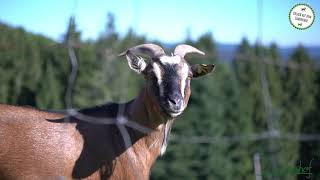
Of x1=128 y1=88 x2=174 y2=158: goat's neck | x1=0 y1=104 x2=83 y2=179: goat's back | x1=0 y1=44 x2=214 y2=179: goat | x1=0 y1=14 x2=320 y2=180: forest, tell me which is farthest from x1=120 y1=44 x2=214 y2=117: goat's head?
x1=0 y1=14 x2=320 y2=180: forest

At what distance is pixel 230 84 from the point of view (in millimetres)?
24781

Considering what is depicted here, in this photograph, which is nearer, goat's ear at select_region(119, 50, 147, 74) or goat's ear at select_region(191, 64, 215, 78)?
goat's ear at select_region(119, 50, 147, 74)

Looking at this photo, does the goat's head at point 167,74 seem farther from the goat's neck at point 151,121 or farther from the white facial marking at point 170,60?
the goat's neck at point 151,121

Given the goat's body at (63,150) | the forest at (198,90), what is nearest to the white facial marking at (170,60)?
the goat's body at (63,150)

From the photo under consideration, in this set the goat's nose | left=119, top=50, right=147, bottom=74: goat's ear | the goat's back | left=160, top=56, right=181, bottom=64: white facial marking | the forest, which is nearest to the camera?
the goat's nose

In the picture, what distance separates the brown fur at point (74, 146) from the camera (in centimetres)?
571

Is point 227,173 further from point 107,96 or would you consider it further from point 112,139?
point 112,139

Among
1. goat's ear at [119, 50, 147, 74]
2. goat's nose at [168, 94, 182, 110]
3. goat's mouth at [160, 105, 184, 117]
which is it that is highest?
goat's ear at [119, 50, 147, 74]

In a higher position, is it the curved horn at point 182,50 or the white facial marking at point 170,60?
the curved horn at point 182,50

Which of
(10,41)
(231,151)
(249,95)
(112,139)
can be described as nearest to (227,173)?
(231,151)

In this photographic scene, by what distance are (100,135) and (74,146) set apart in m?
0.29

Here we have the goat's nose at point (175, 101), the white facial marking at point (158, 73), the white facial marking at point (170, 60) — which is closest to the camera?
the goat's nose at point (175, 101)

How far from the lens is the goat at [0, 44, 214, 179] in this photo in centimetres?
571

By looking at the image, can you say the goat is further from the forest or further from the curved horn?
the forest
